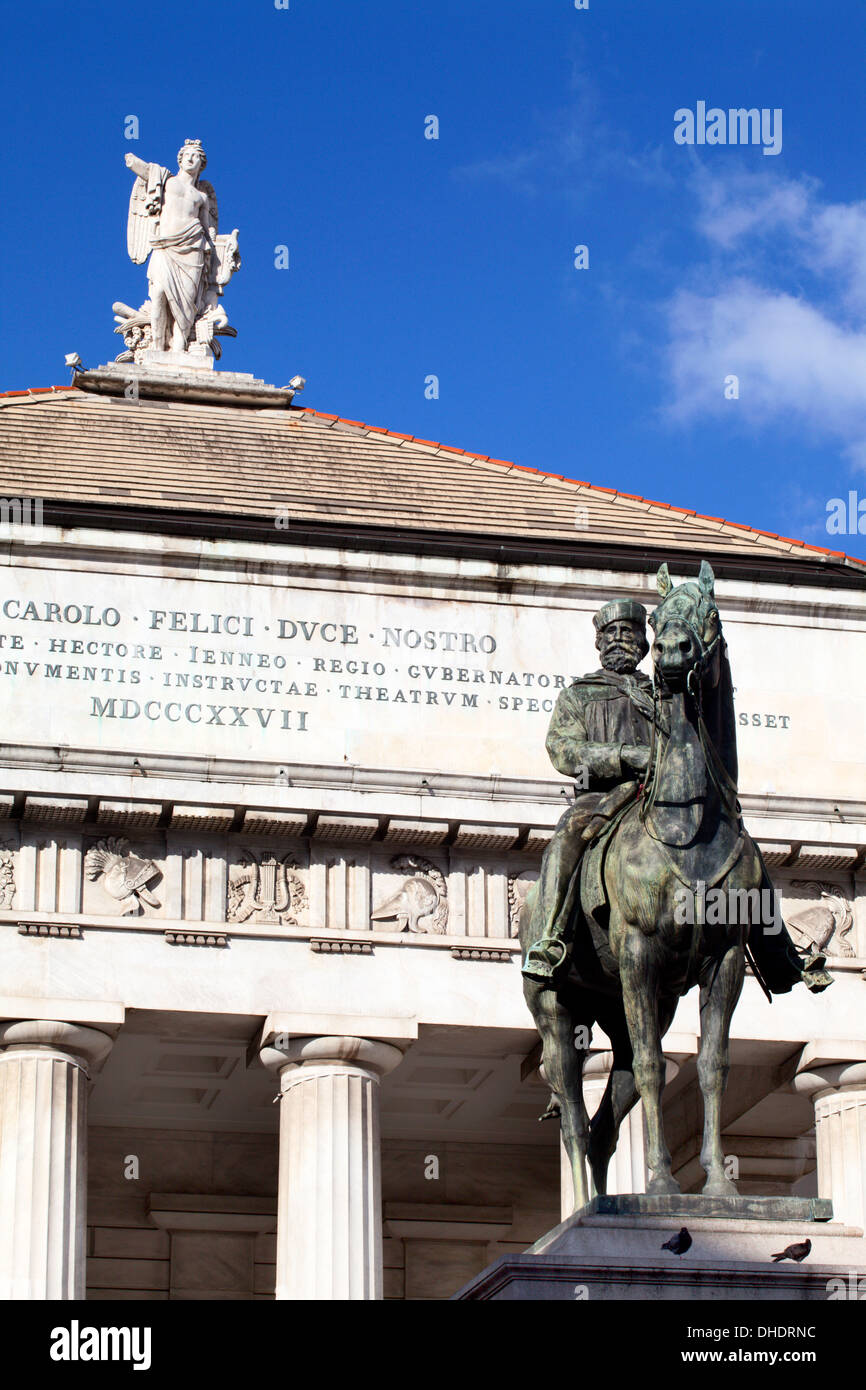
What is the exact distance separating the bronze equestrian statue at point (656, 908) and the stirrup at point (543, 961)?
0.03 ft

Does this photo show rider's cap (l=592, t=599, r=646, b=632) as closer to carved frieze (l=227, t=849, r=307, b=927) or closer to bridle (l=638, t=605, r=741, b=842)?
bridle (l=638, t=605, r=741, b=842)

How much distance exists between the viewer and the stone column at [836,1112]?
109 feet

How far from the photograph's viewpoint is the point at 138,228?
4250 cm

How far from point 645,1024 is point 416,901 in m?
20.4

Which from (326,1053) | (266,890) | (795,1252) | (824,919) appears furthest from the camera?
(824,919)

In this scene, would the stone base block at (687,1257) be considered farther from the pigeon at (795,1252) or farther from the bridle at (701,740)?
the bridle at (701,740)

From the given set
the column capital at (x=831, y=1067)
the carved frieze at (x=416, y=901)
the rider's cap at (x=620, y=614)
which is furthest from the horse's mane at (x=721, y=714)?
the column capital at (x=831, y=1067)

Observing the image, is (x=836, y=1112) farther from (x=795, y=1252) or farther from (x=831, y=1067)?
(x=795, y=1252)

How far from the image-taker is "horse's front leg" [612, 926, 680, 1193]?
13.0 meters

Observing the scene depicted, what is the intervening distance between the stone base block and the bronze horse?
399 mm

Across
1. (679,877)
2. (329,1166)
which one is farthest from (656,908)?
(329,1166)

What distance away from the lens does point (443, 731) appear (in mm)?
34531
